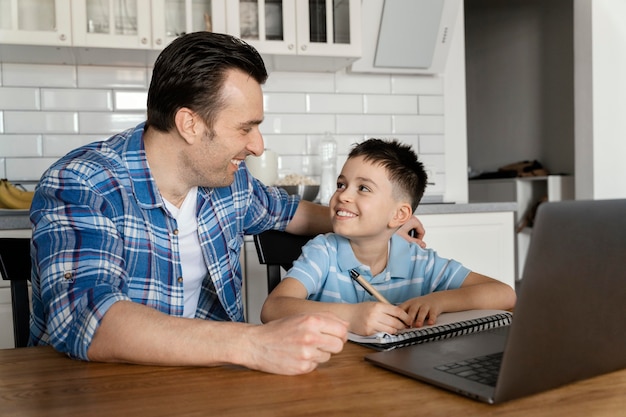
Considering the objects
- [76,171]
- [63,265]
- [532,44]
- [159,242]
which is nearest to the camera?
[63,265]

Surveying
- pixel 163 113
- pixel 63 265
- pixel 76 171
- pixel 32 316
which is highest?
pixel 163 113

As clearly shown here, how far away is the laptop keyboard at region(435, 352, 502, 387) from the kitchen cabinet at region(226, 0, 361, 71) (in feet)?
7.55

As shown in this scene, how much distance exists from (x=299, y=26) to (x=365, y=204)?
5.67 feet

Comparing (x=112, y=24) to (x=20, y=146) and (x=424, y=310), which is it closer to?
(x=20, y=146)

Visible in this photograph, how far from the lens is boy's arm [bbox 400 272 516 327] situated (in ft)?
3.67

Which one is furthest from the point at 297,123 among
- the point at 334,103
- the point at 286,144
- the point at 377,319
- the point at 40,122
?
the point at 377,319

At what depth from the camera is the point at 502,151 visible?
6.74 m

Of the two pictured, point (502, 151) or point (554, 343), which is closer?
point (554, 343)

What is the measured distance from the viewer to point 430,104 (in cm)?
355

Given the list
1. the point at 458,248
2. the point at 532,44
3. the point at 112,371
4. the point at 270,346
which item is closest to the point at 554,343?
the point at 270,346

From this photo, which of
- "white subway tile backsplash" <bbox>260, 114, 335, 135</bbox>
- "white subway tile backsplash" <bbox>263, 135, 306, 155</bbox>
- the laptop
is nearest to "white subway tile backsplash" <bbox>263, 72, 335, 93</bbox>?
"white subway tile backsplash" <bbox>260, 114, 335, 135</bbox>

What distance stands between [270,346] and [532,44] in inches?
243

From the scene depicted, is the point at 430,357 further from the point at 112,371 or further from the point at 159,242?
the point at 159,242

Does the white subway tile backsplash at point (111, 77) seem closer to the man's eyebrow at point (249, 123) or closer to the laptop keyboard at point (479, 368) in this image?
the man's eyebrow at point (249, 123)
